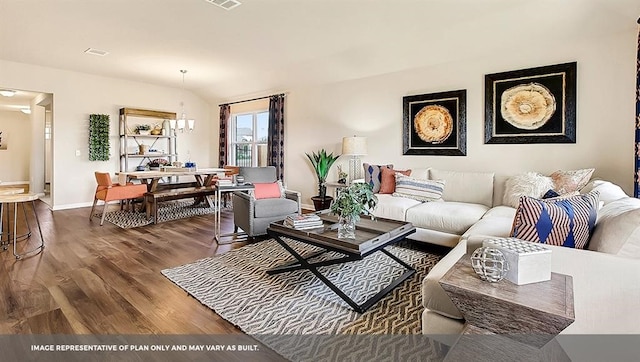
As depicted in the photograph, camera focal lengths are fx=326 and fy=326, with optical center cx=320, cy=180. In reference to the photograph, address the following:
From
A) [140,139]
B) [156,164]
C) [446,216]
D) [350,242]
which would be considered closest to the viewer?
[350,242]

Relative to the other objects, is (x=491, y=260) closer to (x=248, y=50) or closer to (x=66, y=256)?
(x=66, y=256)

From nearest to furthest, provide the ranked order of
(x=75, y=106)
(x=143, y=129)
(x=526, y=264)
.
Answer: (x=526, y=264) < (x=75, y=106) < (x=143, y=129)

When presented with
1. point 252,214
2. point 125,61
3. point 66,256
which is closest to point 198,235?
point 252,214

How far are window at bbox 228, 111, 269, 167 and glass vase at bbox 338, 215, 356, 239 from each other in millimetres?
4970

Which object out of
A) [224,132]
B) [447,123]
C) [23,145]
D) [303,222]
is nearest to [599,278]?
[303,222]

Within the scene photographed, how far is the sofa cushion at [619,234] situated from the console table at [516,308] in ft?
1.63

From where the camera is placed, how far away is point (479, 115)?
4.42m

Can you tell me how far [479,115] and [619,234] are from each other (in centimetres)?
314

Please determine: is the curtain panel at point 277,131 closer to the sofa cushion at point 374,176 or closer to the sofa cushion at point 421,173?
the sofa cushion at point 374,176

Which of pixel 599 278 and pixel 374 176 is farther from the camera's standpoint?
pixel 374 176

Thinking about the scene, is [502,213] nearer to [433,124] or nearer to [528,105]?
[528,105]

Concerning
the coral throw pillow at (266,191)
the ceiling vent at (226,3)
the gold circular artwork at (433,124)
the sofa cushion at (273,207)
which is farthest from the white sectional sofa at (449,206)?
the ceiling vent at (226,3)

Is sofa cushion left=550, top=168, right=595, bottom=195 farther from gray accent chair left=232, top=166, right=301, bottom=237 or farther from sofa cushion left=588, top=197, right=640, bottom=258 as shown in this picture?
gray accent chair left=232, top=166, right=301, bottom=237

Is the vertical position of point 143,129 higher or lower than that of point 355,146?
higher
